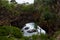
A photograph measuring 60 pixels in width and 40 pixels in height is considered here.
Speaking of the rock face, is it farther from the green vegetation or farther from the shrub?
the shrub

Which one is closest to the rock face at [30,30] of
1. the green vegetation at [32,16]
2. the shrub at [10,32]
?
the green vegetation at [32,16]

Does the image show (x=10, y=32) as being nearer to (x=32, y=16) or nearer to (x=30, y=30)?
Answer: (x=30, y=30)

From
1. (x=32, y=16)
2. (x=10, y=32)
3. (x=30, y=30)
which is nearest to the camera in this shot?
(x=10, y=32)

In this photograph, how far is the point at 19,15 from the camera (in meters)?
7.79

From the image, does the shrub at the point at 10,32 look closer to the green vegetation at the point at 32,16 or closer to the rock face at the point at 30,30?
the green vegetation at the point at 32,16

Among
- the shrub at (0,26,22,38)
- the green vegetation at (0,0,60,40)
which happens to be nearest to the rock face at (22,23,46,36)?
the green vegetation at (0,0,60,40)

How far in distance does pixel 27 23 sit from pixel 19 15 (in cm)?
46

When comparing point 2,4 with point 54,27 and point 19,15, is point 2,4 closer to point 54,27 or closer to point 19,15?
point 19,15

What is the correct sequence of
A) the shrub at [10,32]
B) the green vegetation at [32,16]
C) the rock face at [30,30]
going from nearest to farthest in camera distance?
the shrub at [10,32] < the green vegetation at [32,16] < the rock face at [30,30]

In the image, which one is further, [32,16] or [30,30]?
[32,16]

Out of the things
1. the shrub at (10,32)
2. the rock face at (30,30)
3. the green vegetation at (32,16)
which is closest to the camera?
the shrub at (10,32)

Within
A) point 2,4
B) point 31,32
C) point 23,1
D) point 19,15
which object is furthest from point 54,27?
point 23,1

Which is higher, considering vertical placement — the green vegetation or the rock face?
the green vegetation

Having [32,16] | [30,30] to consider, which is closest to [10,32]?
[30,30]
